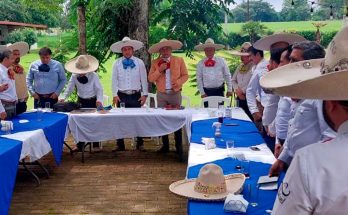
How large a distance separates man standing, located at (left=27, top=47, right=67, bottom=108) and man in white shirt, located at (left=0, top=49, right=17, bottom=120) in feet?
2.62

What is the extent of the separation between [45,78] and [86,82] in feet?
2.15

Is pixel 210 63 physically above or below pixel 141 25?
below

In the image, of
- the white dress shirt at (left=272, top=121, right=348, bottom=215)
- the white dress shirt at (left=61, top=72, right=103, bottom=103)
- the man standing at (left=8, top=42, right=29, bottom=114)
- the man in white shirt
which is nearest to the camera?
the white dress shirt at (left=272, top=121, right=348, bottom=215)

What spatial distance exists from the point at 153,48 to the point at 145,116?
1337mm

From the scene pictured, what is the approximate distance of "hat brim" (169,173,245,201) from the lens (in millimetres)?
2359

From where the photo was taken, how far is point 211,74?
21.7ft

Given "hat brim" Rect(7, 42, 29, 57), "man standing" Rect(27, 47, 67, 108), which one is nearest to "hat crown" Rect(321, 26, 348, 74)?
"man standing" Rect(27, 47, 67, 108)

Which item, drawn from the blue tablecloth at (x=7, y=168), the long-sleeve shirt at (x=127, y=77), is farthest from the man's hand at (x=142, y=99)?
the blue tablecloth at (x=7, y=168)

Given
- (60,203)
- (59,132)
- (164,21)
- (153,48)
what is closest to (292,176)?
(60,203)

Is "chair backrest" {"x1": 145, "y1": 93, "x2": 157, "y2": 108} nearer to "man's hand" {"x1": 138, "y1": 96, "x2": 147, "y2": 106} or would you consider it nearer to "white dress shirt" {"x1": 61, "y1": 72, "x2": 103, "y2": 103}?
"man's hand" {"x1": 138, "y1": 96, "x2": 147, "y2": 106}

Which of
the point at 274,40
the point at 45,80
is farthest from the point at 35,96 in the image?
the point at 274,40

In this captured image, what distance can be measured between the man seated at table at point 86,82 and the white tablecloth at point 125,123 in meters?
0.51

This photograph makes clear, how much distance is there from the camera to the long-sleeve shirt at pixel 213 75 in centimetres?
660

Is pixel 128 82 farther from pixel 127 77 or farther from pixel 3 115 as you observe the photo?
pixel 3 115
